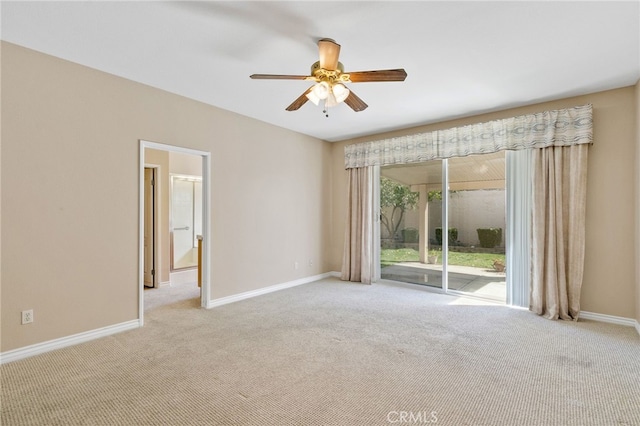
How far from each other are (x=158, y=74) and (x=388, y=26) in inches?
91.0

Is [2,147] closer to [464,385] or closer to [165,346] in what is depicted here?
[165,346]

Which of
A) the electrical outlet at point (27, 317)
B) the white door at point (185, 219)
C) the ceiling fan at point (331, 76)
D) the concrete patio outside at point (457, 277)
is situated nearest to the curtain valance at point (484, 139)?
the concrete patio outside at point (457, 277)

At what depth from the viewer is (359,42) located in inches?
101

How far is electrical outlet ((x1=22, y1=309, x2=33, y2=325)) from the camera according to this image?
2660mm

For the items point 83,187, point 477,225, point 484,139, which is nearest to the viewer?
point 83,187

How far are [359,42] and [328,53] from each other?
44cm

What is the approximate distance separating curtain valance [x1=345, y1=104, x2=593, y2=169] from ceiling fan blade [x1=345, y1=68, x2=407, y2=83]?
249cm

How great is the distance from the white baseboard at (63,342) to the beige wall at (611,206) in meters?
5.18

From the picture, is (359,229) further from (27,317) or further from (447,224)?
(27,317)

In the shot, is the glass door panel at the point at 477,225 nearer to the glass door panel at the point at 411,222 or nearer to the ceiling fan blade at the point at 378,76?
the glass door panel at the point at 411,222

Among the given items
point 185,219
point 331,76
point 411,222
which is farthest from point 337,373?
point 185,219

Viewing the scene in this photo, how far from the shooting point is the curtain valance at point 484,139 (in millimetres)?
3625

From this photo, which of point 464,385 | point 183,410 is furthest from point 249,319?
point 464,385

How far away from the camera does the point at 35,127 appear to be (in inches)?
107
